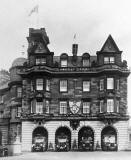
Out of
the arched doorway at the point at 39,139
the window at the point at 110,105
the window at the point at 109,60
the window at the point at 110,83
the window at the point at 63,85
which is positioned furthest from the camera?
the window at the point at 63,85

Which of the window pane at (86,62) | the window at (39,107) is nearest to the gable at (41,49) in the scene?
the window pane at (86,62)

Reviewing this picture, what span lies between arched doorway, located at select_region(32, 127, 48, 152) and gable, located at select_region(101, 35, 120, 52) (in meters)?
13.9

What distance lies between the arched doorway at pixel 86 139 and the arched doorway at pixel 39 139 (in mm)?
4601

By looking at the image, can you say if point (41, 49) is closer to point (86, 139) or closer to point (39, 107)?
point (39, 107)

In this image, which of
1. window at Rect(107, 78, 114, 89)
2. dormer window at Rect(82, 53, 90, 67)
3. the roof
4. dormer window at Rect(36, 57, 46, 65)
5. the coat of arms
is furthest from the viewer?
the roof

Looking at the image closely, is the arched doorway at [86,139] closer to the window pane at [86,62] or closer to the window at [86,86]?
the window at [86,86]

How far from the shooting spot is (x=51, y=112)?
56.5m

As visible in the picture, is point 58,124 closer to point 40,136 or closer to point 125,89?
point 40,136

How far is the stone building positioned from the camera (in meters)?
55.2

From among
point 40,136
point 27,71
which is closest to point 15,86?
point 27,71

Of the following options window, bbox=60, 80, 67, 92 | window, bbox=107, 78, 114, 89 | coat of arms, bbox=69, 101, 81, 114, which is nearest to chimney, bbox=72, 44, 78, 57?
window, bbox=60, 80, 67, 92

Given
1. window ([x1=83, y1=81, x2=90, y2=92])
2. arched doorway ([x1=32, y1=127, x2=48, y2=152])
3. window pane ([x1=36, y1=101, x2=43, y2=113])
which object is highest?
window ([x1=83, y1=81, x2=90, y2=92])

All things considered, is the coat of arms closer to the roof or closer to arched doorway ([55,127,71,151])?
arched doorway ([55,127,71,151])

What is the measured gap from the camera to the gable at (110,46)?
189ft
